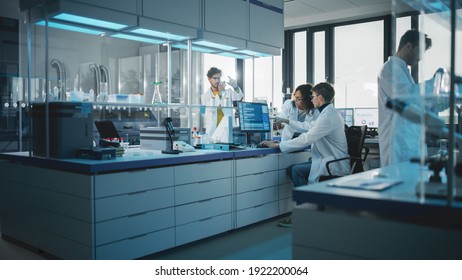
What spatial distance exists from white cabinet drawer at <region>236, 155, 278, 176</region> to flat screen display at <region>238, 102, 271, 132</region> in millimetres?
354

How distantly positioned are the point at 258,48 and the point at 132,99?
1684mm

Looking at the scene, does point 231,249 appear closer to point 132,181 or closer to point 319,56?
point 132,181

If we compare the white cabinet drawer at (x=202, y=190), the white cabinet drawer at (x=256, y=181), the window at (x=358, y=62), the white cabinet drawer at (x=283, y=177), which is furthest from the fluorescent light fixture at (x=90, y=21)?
the window at (x=358, y=62)

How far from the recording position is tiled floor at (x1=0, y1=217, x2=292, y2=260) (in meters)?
2.97

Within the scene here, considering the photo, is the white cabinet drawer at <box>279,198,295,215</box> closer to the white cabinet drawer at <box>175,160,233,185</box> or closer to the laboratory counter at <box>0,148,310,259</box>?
the laboratory counter at <box>0,148,310,259</box>

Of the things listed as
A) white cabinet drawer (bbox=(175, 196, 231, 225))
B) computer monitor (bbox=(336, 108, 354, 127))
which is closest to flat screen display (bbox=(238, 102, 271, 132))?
white cabinet drawer (bbox=(175, 196, 231, 225))

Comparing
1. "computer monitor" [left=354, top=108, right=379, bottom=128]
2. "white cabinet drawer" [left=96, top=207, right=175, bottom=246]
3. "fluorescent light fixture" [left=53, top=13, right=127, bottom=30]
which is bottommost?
"white cabinet drawer" [left=96, top=207, right=175, bottom=246]

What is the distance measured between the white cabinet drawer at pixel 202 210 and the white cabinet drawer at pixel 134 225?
8 centimetres

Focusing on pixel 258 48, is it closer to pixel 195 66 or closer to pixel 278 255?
pixel 278 255

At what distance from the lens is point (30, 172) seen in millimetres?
2977

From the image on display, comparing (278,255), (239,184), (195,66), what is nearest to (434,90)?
(278,255)

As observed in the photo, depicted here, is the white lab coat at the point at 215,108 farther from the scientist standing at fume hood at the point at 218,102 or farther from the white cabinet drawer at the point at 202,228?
the white cabinet drawer at the point at 202,228

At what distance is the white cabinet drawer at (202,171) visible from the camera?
10.0 feet

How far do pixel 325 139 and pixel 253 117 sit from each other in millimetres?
808
